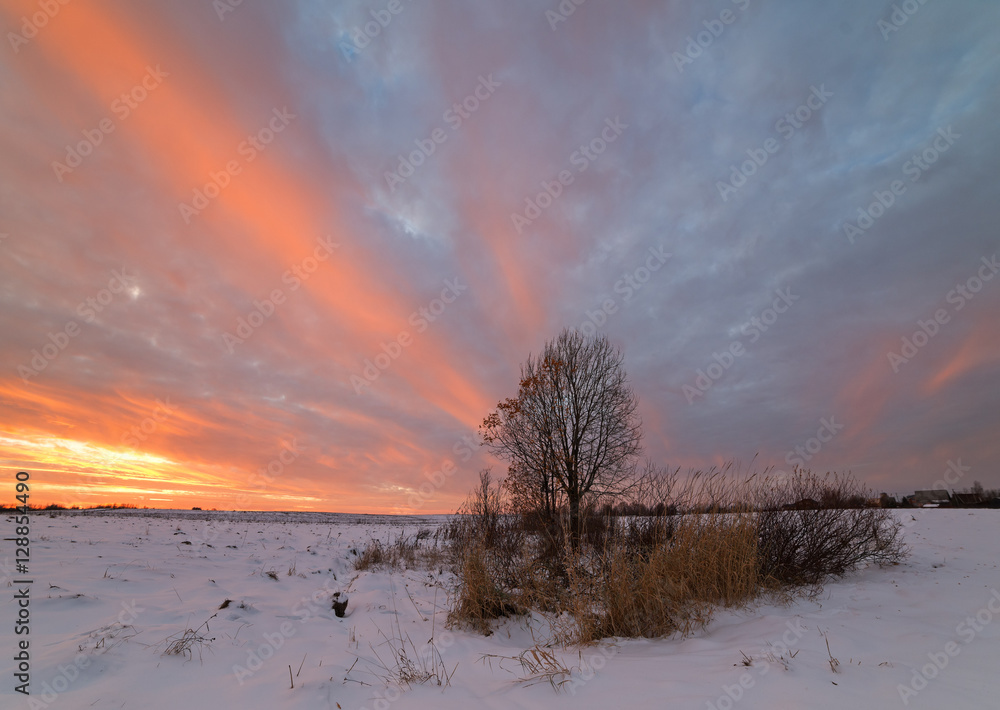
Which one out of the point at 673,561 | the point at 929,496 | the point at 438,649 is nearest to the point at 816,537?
the point at 673,561

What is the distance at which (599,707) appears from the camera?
9.72ft

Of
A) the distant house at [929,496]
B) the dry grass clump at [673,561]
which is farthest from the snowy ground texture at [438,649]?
the distant house at [929,496]

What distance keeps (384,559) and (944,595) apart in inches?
402

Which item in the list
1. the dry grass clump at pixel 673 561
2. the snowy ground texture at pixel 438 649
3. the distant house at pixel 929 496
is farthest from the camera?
the distant house at pixel 929 496

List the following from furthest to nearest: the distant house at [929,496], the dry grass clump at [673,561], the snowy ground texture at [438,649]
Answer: the distant house at [929,496]
the dry grass clump at [673,561]
the snowy ground texture at [438,649]

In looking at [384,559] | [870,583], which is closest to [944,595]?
[870,583]

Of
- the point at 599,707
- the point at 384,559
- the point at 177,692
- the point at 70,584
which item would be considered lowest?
the point at 384,559

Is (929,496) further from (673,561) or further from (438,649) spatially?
(438,649)

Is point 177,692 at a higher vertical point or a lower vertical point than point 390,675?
higher

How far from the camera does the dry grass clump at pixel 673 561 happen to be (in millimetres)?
4957

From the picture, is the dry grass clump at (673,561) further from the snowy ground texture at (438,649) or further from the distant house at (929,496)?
the distant house at (929,496)

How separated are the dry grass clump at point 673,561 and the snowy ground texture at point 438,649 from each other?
12.1 inches

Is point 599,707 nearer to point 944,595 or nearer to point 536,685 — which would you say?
point 536,685

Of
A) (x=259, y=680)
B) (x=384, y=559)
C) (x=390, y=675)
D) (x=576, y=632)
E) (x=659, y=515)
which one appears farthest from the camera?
(x=384, y=559)
